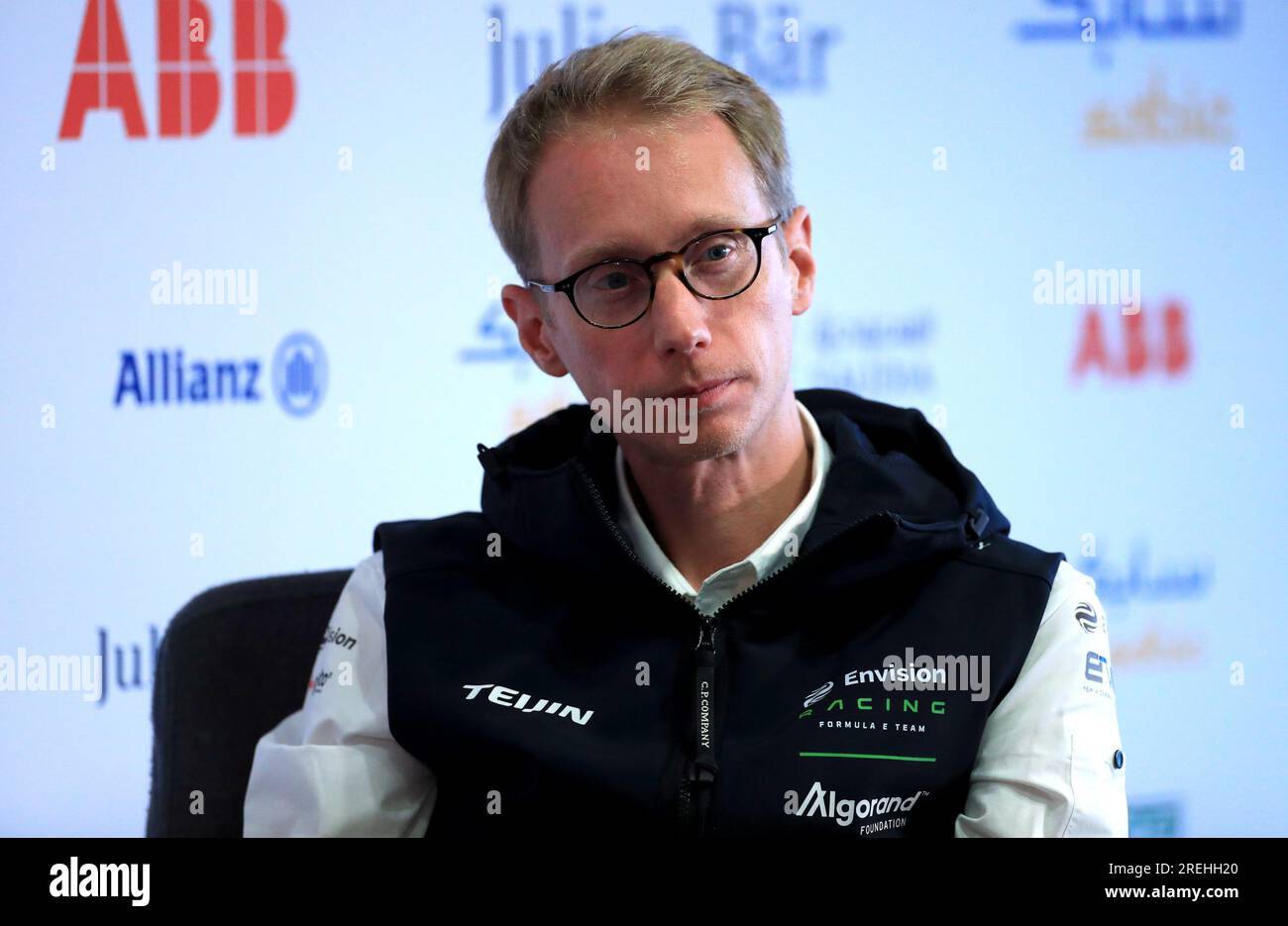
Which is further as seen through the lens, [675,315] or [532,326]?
[532,326]

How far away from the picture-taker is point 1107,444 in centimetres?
238

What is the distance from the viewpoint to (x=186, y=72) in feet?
7.55

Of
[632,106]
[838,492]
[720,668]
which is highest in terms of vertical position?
[632,106]

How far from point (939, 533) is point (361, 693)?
603mm

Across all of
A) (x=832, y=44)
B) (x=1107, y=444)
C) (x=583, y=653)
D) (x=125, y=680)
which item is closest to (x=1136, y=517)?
(x=1107, y=444)

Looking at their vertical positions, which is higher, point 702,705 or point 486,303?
point 486,303

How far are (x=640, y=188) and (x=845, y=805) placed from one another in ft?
2.01

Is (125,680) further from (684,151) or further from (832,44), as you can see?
(832,44)

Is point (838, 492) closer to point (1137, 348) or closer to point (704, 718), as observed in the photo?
point (704, 718)

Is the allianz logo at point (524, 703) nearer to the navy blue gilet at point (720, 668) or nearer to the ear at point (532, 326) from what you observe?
the navy blue gilet at point (720, 668)
